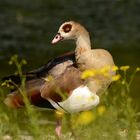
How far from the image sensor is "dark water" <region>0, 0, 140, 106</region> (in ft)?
67.7

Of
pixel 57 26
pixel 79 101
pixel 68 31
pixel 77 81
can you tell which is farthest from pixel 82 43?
pixel 57 26

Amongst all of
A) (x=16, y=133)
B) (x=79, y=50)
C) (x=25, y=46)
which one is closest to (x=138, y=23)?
(x=25, y=46)

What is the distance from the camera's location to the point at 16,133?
6531 mm

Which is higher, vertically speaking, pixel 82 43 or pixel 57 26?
pixel 57 26

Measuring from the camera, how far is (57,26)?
2573 centimetres

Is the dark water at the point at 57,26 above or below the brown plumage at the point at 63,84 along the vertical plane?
above

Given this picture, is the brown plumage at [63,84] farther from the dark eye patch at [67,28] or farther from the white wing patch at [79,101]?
the dark eye patch at [67,28]

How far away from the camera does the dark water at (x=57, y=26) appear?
20625 millimetres

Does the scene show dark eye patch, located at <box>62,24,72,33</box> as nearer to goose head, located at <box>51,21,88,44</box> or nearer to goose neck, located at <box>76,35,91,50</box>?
goose head, located at <box>51,21,88,44</box>

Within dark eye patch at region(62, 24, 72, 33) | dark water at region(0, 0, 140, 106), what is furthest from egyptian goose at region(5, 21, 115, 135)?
dark water at region(0, 0, 140, 106)

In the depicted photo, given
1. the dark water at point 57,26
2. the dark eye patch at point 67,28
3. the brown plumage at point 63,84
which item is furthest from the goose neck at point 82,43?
the dark water at point 57,26

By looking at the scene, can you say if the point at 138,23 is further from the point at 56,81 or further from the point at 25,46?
the point at 56,81

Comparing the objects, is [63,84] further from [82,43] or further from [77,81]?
[82,43]

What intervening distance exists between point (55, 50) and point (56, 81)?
42.1 feet
